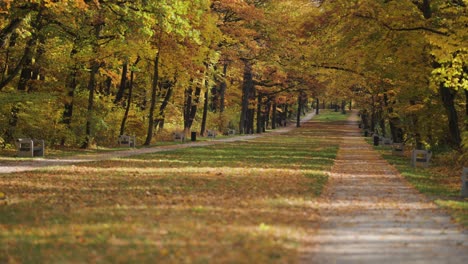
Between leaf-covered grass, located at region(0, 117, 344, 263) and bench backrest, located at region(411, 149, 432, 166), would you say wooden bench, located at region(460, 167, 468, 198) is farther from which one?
bench backrest, located at region(411, 149, 432, 166)

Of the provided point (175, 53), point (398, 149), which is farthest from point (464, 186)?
point (175, 53)

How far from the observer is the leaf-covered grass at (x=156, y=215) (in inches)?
298

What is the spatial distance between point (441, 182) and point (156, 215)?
33.9 ft

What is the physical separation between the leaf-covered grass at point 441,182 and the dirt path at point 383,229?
29 centimetres

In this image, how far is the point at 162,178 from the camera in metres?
16.4

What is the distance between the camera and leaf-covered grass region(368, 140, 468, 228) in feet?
39.9

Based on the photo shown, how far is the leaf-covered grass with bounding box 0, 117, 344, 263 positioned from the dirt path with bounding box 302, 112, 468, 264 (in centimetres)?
36

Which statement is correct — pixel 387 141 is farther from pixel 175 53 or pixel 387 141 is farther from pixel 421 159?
pixel 421 159

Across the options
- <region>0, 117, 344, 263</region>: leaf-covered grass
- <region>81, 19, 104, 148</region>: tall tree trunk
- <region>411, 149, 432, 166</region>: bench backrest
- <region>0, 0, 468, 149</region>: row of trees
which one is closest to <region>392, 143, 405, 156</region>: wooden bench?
<region>0, 0, 468, 149</region>: row of trees

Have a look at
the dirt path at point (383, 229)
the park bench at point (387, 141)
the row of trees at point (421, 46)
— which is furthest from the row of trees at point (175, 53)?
the dirt path at point (383, 229)

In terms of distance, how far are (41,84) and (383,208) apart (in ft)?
65.8

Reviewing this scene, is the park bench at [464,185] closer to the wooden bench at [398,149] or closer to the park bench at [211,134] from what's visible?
the wooden bench at [398,149]

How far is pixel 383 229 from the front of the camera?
9.62 m

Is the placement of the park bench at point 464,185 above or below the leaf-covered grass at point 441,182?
above
